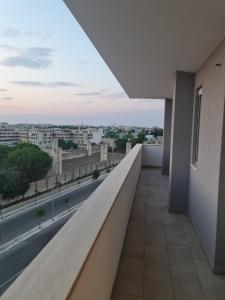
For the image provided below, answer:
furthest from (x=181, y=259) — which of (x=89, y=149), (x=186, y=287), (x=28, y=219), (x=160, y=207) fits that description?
(x=89, y=149)

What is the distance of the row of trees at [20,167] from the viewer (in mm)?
23000

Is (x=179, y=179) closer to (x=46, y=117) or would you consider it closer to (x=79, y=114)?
(x=46, y=117)

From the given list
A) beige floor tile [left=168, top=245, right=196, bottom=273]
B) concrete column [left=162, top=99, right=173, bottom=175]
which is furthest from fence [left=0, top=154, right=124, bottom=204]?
beige floor tile [left=168, top=245, right=196, bottom=273]

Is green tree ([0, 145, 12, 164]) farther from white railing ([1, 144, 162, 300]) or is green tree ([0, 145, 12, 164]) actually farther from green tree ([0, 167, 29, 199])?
white railing ([1, 144, 162, 300])

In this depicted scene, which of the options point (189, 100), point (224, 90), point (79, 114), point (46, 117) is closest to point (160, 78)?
point (189, 100)

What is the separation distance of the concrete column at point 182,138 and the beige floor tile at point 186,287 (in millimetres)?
2175

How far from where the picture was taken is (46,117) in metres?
31.7

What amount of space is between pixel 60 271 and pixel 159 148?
9227 millimetres

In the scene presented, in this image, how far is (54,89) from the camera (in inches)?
1400

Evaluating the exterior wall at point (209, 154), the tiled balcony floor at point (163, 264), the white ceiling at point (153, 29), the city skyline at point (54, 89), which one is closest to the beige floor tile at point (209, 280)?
the tiled balcony floor at point (163, 264)

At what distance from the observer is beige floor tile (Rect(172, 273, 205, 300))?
8.17ft

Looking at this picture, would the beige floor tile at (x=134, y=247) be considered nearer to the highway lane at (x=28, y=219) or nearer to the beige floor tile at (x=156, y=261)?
the beige floor tile at (x=156, y=261)

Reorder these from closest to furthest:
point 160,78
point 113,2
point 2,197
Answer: point 113,2, point 160,78, point 2,197

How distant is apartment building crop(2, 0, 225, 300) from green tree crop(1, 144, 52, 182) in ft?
75.8
